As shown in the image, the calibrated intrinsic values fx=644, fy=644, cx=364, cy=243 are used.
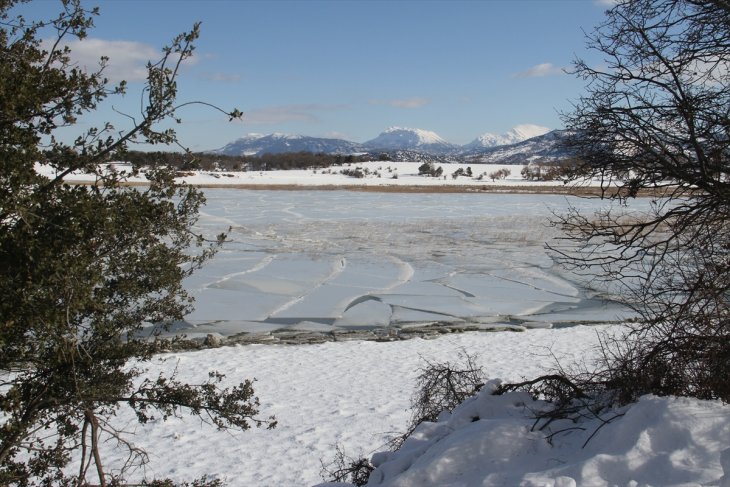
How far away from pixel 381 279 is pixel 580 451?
14109 mm

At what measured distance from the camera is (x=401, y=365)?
12031 mm

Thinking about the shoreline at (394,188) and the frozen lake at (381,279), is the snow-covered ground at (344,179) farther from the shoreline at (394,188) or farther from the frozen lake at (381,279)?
the frozen lake at (381,279)

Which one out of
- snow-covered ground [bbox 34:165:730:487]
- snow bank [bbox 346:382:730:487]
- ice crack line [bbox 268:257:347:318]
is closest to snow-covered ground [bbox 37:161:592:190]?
snow-covered ground [bbox 34:165:730:487]

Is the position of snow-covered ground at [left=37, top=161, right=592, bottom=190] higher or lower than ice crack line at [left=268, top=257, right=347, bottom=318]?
higher

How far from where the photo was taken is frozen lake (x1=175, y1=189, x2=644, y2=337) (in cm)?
1516

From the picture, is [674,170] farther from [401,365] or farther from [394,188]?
[394,188]

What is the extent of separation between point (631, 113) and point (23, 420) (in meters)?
5.80

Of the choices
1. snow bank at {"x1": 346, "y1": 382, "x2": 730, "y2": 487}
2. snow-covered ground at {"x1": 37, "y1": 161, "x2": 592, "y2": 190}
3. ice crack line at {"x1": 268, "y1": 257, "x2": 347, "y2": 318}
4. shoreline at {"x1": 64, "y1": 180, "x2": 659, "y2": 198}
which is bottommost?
ice crack line at {"x1": 268, "y1": 257, "x2": 347, "y2": 318}

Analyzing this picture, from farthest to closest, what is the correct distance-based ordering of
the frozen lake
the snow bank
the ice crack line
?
1. the ice crack line
2. the frozen lake
3. the snow bank

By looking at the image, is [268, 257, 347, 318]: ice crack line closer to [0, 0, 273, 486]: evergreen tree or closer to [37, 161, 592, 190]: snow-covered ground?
[0, 0, 273, 486]: evergreen tree

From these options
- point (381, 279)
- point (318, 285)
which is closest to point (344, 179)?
point (381, 279)

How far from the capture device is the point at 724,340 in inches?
203

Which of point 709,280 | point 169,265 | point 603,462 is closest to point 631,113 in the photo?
point 709,280

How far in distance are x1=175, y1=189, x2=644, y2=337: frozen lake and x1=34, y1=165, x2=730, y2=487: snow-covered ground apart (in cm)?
7
